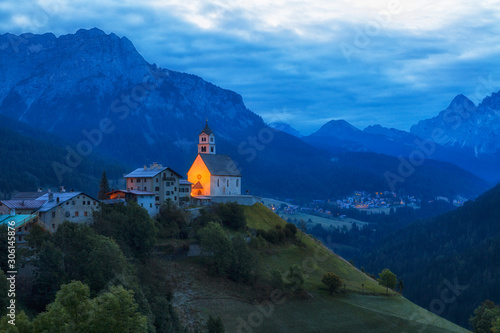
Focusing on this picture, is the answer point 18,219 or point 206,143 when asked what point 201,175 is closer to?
point 206,143

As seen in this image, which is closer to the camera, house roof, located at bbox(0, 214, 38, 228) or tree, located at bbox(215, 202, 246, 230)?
house roof, located at bbox(0, 214, 38, 228)

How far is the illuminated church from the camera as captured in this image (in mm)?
110062

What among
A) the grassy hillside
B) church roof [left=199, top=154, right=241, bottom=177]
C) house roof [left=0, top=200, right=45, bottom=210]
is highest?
church roof [left=199, top=154, right=241, bottom=177]

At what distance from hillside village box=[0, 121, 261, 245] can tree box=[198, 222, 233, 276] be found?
12.5 m

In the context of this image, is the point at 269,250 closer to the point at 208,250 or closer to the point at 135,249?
the point at 208,250

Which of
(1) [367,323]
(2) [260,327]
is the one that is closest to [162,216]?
(2) [260,327]

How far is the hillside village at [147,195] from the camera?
7394 cm

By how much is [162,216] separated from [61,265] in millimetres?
29768

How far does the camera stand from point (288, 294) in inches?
3356

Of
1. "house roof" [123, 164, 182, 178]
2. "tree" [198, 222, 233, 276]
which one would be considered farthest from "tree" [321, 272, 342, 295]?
"house roof" [123, 164, 182, 178]

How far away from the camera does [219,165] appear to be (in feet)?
371

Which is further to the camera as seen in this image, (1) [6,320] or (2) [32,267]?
(2) [32,267]

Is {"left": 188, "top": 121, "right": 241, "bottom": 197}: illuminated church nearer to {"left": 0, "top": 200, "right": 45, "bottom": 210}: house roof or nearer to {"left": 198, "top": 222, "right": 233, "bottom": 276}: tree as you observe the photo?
{"left": 198, "top": 222, "right": 233, "bottom": 276}: tree

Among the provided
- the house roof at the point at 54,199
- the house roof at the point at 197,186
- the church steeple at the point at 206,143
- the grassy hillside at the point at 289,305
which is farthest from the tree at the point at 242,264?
the church steeple at the point at 206,143
